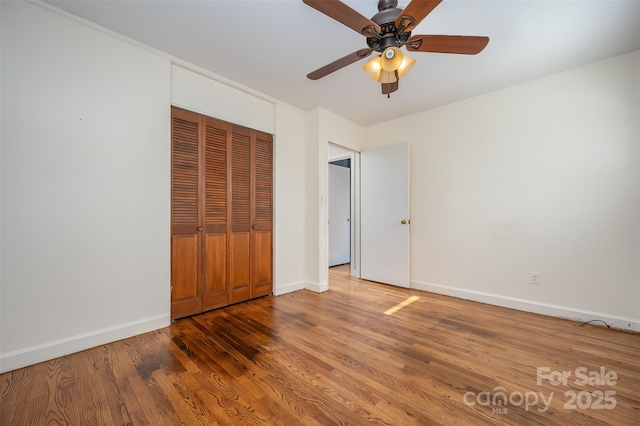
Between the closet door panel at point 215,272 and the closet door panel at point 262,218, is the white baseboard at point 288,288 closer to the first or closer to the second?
the closet door panel at point 262,218

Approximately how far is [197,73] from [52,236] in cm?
197

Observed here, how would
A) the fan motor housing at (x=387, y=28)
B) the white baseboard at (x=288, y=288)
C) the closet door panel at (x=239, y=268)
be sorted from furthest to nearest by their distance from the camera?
the white baseboard at (x=288, y=288), the closet door panel at (x=239, y=268), the fan motor housing at (x=387, y=28)

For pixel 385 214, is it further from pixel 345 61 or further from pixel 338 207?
pixel 345 61

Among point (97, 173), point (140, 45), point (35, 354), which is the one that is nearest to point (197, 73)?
point (140, 45)

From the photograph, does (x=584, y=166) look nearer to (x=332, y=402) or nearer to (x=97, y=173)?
(x=332, y=402)

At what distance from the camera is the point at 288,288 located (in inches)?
141

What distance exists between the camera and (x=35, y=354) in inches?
72.1

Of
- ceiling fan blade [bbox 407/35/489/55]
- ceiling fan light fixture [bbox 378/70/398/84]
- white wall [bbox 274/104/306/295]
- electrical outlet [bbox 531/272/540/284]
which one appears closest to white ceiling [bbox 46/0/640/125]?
ceiling fan blade [bbox 407/35/489/55]

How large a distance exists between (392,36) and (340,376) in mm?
2273

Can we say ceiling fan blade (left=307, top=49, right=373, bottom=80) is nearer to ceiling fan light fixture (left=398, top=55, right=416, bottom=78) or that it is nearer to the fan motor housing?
the fan motor housing

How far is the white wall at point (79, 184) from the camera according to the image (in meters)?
1.79

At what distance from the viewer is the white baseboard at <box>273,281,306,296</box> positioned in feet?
11.3

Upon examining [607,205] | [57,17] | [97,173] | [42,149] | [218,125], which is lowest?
[607,205]

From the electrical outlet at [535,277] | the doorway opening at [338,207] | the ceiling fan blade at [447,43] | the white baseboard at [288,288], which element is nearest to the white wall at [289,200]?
the white baseboard at [288,288]
